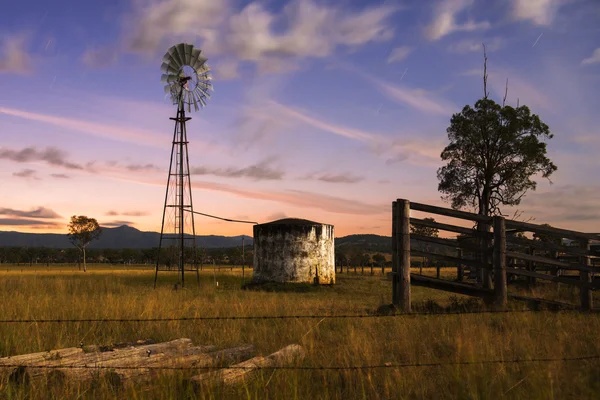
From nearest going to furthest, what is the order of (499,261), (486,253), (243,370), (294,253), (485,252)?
(243,370) < (499,261) < (485,252) < (486,253) < (294,253)

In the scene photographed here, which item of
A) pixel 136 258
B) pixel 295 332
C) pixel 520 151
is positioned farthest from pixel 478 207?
pixel 136 258

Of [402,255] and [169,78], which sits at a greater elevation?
[169,78]

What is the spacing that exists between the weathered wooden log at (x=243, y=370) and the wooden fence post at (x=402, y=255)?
16.6ft

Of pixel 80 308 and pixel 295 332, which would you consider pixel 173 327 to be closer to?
pixel 295 332

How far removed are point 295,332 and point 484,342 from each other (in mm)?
3152

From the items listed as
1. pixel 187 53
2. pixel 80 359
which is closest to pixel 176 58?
pixel 187 53

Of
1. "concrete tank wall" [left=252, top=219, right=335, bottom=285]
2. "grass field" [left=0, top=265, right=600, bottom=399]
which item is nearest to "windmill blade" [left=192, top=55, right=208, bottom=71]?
"concrete tank wall" [left=252, top=219, right=335, bottom=285]

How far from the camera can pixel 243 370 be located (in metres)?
5.42

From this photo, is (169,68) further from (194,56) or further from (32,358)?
(32,358)

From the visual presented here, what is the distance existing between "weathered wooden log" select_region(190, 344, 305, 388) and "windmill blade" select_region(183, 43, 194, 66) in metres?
24.7

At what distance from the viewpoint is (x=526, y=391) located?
477 cm

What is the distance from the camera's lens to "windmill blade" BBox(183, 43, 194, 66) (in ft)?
90.9

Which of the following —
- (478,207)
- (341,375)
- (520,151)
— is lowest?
(341,375)

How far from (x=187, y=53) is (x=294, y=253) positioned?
44.2ft
